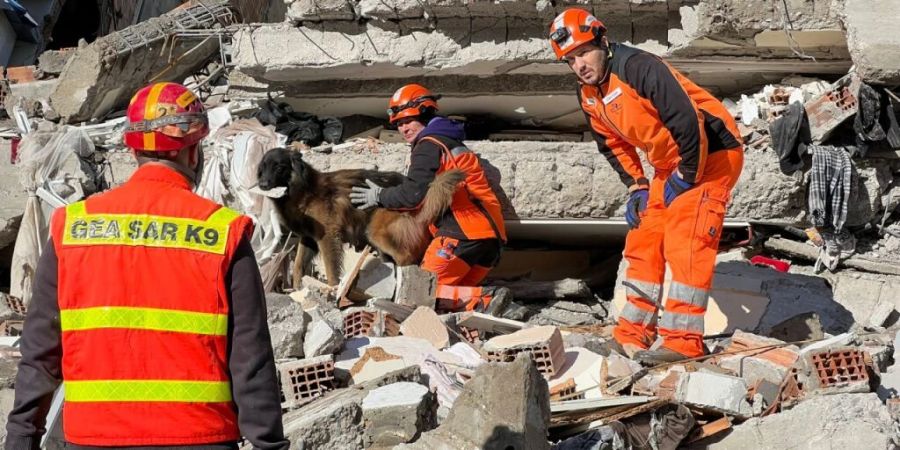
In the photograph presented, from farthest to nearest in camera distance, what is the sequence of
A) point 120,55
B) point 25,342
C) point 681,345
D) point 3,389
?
point 120,55, point 681,345, point 3,389, point 25,342

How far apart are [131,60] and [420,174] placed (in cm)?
323

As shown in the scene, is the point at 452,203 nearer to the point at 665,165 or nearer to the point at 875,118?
the point at 665,165

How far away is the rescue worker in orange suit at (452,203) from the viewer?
7469 millimetres

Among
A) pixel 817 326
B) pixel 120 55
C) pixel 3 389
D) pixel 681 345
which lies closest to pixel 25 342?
pixel 3 389

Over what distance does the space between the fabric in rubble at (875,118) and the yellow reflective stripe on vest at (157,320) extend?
5.27 m

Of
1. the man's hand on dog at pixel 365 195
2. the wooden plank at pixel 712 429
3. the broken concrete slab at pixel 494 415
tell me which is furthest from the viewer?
the man's hand on dog at pixel 365 195

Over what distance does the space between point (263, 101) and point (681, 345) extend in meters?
4.27

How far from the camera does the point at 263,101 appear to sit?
9016mm

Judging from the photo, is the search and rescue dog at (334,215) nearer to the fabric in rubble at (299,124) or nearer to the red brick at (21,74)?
the fabric in rubble at (299,124)

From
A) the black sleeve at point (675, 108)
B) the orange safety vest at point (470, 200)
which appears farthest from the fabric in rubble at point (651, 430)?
the orange safety vest at point (470, 200)

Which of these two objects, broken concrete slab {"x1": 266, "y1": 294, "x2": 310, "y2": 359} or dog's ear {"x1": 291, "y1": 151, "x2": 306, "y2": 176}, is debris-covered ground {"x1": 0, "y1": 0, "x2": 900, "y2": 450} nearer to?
broken concrete slab {"x1": 266, "y1": 294, "x2": 310, "y2": 359}

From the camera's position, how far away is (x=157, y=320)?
3.05 m

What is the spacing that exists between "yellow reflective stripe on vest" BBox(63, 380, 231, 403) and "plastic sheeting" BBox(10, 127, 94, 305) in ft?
18.1

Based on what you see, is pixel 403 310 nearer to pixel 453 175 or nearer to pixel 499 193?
pixel 453 175
